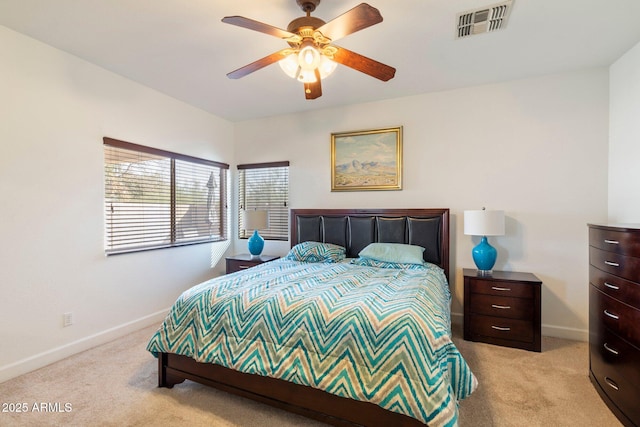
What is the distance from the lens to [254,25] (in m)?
1.78

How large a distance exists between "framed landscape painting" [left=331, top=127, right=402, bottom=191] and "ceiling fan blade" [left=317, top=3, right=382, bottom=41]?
1.99 metres

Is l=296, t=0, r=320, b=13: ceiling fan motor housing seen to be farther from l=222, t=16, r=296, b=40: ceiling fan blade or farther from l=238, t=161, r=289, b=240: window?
l=238, t=161, r=289, b=240: window

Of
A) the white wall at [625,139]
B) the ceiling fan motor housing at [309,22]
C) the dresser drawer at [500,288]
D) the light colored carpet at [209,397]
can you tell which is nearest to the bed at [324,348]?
the light colored carpet at [209,397]

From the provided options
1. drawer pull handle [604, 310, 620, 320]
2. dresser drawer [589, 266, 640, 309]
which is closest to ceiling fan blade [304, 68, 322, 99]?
Result: dresser drawer [589, 266, 640, 309]

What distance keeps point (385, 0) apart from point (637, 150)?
245 cm

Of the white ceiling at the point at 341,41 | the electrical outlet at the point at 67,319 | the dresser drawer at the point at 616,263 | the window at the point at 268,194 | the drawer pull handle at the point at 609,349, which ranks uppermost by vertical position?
the white ceiling at the point at 341,41

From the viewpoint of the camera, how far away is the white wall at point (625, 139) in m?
2.50

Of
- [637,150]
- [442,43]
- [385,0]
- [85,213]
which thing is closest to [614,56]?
[637,150]

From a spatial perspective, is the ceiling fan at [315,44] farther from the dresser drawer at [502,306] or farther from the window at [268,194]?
the dresser drawer at [502,306]

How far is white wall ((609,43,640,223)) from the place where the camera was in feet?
8.21

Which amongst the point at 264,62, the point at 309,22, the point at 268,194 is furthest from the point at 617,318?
the point at 268,194

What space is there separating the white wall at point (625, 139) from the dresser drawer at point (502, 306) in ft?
3.69

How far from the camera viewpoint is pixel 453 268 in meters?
3.44

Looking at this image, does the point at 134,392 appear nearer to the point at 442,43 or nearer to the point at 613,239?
the point at 613,239
